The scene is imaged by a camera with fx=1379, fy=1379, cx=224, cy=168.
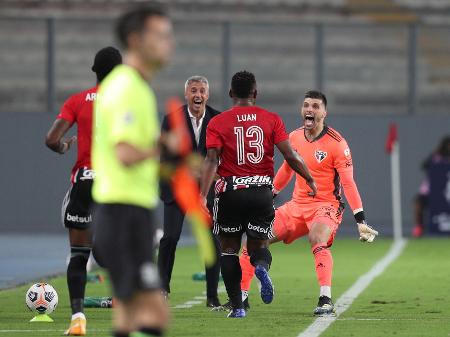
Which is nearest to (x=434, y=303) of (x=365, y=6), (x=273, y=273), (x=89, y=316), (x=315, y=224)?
(x=315, y=224)

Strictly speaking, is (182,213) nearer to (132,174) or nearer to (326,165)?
(326,165)

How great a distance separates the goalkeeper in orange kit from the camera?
1216 cm

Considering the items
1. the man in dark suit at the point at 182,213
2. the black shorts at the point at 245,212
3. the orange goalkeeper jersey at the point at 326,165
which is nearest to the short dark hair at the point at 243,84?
the black shorts at the point at 245,212

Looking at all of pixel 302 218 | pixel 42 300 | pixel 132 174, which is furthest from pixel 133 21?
pixel 302 218

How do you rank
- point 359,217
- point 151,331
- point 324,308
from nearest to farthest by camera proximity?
point 151,331
point 324,308
point 359,217

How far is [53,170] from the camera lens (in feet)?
92.8

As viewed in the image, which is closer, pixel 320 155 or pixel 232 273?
pixel 232 273

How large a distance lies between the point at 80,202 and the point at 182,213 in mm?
2300

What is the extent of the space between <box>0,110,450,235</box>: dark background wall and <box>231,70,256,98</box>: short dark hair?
1666 cm

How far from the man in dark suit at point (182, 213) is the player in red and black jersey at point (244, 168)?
117 cm

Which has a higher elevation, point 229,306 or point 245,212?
point 245,212

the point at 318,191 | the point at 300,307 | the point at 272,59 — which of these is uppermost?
the point at 272,59

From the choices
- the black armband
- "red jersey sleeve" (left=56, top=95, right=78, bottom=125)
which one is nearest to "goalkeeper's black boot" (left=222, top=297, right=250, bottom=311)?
the black armband

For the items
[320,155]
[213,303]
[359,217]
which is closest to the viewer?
[359,217]
